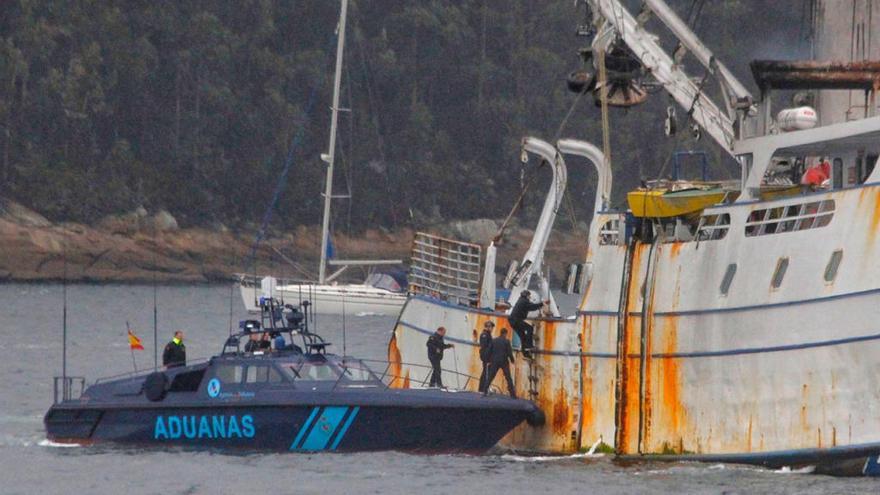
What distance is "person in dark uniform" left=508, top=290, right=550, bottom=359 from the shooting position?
31375mm

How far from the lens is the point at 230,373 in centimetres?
3108

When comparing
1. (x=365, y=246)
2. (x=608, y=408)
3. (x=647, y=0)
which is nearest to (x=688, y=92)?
(x=647, y=0)

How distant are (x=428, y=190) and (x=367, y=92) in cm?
809

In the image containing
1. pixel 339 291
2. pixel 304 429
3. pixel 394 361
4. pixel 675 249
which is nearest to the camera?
pixel 675 249

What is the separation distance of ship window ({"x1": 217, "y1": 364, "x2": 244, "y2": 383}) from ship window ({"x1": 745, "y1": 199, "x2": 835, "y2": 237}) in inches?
324

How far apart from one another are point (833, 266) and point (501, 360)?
6.21m

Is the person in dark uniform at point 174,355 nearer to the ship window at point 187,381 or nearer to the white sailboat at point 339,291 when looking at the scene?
the ship window at point 187,381

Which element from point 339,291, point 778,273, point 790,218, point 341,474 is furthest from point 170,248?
point 790,218

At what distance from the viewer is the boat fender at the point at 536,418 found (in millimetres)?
30500

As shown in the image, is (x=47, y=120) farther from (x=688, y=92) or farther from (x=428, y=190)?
(x=688, y=92)

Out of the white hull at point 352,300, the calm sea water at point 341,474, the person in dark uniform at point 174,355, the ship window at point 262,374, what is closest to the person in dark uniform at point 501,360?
the calm sea water at point 341,474

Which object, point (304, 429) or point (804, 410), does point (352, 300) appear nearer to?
point (304, 429)

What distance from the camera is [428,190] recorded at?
119 m

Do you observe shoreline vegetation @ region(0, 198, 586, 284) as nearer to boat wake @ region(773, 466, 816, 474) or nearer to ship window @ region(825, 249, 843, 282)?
boat wake @ region(773, 466, 816, 474)
